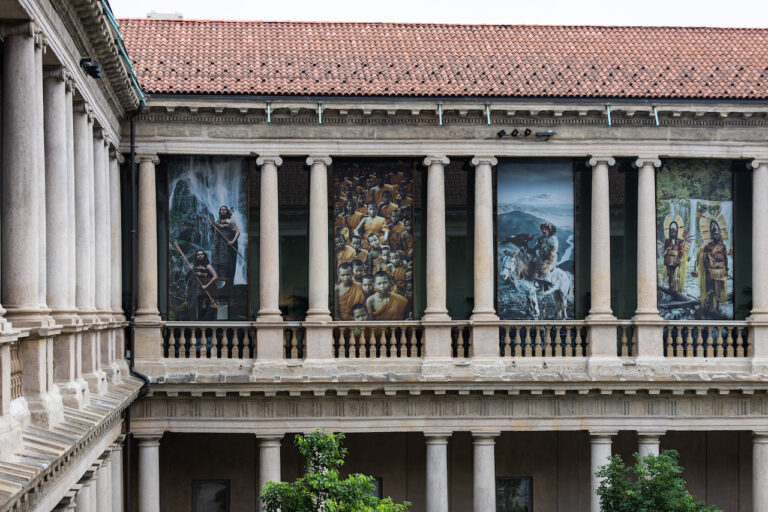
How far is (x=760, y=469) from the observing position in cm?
3544

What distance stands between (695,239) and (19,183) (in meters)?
22.4

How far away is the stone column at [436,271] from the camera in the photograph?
34.7 metres

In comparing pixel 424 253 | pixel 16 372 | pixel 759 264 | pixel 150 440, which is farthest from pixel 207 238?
pixel 16 372

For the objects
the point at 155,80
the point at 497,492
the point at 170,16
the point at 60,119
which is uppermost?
the point at 170,16

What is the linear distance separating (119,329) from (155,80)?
6533 mm

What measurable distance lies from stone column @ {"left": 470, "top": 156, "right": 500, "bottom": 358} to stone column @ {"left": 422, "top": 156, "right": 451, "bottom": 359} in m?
0.81

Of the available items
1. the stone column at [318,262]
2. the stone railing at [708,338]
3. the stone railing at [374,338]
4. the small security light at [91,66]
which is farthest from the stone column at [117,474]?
the stone railing at [708,338]

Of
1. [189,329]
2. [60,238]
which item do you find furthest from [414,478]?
[60,238]

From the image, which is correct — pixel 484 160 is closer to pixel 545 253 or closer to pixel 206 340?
pixel 545 253

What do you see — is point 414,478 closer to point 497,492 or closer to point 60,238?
point 497,492

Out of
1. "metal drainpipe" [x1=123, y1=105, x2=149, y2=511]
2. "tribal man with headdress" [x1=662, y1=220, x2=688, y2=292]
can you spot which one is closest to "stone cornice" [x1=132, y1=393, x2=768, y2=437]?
"metal drainpipe" [x1=123, y1=105, x2=149, y2=511]

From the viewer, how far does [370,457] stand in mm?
37844

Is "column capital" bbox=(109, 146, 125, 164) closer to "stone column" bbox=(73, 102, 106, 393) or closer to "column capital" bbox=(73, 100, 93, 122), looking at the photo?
"stone column" bbox=(73, 102, 106, 393)

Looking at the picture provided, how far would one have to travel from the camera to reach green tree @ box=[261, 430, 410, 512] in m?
23.7
